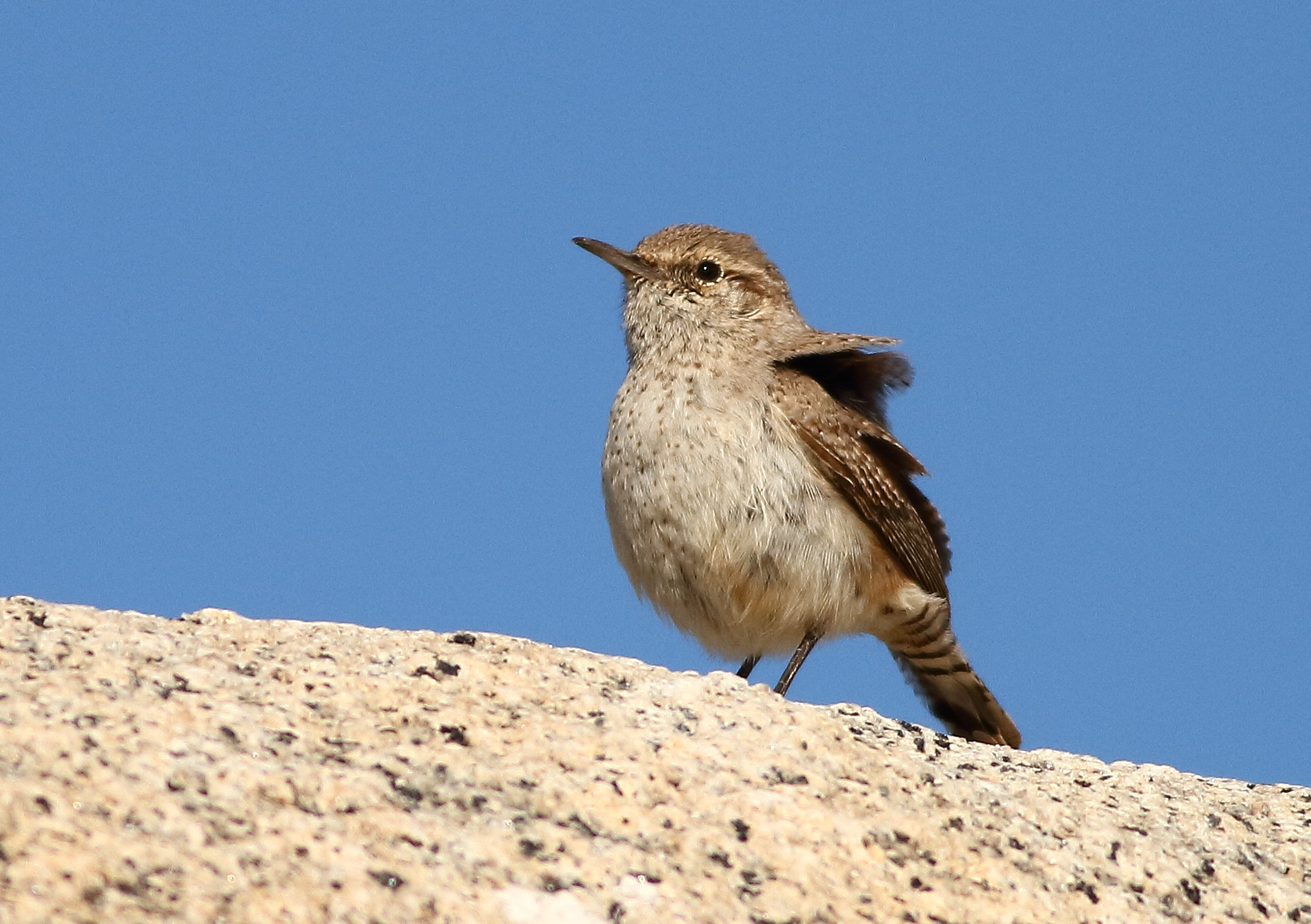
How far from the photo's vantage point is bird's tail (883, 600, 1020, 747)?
6.88 metres

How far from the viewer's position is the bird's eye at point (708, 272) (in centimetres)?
745

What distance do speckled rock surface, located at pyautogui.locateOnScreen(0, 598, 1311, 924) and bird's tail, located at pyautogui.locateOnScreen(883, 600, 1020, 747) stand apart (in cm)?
234

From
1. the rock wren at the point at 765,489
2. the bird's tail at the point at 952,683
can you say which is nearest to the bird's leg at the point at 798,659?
the rock wren at the point at 765,489

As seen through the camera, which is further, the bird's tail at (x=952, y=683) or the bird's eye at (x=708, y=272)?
the bird's eye at (x=708, y=272)

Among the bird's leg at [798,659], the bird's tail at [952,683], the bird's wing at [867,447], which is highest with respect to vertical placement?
the bird's wing at [867,447]

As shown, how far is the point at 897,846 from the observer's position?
3.45 m

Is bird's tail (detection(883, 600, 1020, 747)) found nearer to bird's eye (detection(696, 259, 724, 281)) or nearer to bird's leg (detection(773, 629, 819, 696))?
bird's leg (detection(773, 629, 819, 696))

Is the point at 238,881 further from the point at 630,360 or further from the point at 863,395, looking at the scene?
the point at 863,395

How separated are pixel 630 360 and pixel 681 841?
425 centimetres

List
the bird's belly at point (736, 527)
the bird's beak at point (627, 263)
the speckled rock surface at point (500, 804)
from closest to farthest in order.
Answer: the speckled rock surface at point (500, 804) < the bird's belly at point (736, 527) < the bird's beak at point (627, 263)

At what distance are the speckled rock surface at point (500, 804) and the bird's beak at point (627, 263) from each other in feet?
10.9

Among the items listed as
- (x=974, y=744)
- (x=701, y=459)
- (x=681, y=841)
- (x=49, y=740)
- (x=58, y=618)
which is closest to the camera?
(x=49, y=740)

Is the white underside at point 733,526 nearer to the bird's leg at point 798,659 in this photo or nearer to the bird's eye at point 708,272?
the bird's leg at point 798,659

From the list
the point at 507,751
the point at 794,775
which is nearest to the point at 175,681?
the point at 507,751
